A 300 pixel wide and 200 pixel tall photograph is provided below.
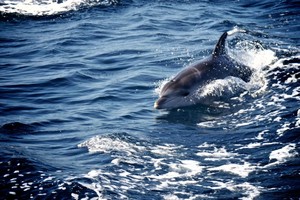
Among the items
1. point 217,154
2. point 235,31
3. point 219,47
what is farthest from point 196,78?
point 235,31

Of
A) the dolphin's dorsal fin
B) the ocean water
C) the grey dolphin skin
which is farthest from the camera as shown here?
the dolphin's dorsal fin

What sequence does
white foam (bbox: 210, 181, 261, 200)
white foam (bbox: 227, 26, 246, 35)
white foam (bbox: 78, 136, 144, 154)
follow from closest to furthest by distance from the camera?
white foam (bbox: 210, 181, 261, 200)
white foam (bbox: 78, 136, 144, 154)
white foam (bbox: 227, 26, 246, 35)

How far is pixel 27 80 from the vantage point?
60.0 feet

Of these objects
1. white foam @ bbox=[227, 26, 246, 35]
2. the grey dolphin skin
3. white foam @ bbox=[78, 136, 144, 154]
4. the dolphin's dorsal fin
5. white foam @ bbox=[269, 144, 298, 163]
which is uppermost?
the dolphin's dorsal fin

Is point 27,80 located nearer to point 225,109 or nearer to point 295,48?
point 225,109

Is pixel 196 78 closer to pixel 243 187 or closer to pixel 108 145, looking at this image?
pixel 108 145

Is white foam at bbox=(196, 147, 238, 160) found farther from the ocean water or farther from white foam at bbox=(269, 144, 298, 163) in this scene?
white foam at bbox=(269, 144, 298, 163)

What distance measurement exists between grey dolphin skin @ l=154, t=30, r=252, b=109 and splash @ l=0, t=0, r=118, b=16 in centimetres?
1430

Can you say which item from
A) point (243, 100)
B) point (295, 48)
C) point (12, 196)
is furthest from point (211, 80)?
point (12, 196)

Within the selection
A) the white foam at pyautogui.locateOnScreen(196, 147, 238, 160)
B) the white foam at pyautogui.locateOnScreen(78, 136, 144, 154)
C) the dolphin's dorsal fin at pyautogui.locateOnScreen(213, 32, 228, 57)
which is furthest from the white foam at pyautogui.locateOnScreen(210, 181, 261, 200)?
the dolphin's dorsal fin at pyautogui.locateOnScreen(213, 32, 228, 57)

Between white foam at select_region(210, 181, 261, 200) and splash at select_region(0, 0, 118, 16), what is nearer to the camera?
white foam at select_region(210, 181, 261, 200)

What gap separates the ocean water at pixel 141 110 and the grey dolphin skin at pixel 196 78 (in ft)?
0.91

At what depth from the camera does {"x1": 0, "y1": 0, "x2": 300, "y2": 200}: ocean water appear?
32.8ft

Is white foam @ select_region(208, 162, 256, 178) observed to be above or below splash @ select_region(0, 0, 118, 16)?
below
